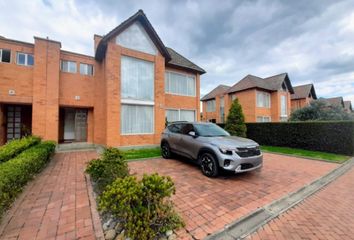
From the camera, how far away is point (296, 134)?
12805mm

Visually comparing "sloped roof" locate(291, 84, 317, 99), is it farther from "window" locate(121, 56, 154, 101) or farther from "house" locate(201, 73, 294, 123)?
"window" locate(121, 56, 154, 101)

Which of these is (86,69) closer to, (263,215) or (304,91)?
(263,215)

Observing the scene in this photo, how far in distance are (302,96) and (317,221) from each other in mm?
35550

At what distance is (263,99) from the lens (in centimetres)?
2422

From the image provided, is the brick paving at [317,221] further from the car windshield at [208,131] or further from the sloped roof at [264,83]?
the sloped roof at [264,83]

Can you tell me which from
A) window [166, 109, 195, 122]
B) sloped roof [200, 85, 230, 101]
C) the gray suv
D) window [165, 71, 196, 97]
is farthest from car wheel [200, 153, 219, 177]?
sloped roof [200, 85, 230, 101]

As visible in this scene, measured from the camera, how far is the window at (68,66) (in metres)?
11.7

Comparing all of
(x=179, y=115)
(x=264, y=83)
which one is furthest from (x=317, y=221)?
(x=264, y=83)

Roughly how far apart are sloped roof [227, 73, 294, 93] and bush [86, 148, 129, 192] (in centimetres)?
2202

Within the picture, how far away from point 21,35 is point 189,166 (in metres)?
15.3

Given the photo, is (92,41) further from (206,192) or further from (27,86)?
(206,192)

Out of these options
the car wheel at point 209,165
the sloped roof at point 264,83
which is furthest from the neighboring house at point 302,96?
the car wheel at point 209,165

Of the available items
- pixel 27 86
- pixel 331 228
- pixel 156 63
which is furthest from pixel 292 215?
pixel 27 86

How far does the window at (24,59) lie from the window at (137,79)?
19.4 feet
